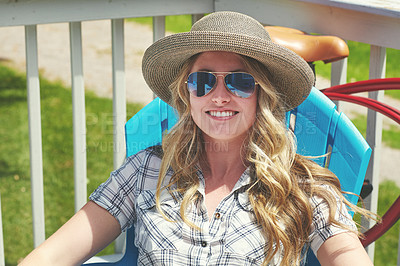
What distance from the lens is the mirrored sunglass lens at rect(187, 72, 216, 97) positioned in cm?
175

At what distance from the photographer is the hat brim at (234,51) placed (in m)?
1.65

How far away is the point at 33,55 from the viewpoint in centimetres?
231

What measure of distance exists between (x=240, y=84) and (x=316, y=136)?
0.49 meters

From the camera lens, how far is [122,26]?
250cm

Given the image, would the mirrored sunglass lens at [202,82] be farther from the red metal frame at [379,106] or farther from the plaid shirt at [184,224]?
the red metal frame at [379,106]

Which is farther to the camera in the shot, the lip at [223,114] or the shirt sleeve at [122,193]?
the shirt sleeve at [122,193]

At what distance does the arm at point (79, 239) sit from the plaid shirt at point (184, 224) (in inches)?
1.4

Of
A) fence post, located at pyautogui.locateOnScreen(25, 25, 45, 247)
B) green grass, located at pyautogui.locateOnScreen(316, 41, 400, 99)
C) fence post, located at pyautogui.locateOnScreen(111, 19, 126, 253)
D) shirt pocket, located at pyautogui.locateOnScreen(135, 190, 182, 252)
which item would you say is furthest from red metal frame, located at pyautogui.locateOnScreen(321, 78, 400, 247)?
green grass, located at pyautogui.locateOnScreen(316, 41, 400, 99)

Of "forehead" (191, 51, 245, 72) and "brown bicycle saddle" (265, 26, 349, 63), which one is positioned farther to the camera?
"brown bicycle saddle" (265, 26, 349, 63)

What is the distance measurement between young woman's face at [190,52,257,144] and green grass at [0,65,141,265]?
2227 millimetres

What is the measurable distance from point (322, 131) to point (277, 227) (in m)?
0.49

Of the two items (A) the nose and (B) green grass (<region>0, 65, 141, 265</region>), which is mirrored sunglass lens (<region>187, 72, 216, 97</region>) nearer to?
(A) the nose

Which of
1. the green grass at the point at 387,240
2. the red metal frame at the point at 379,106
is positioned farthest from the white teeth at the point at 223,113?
the green grass at the point at 387,240

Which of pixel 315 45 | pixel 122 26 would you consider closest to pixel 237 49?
pixel 315 45
